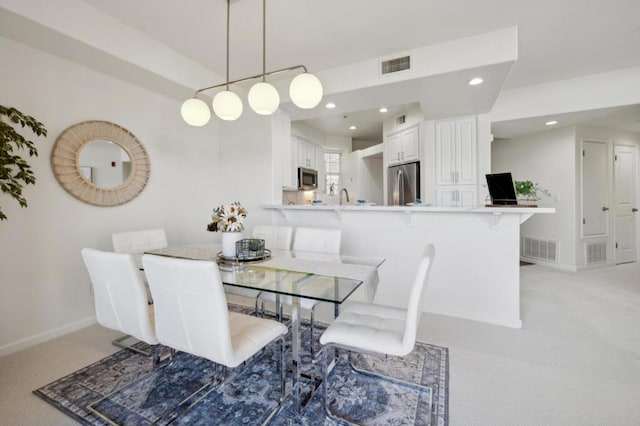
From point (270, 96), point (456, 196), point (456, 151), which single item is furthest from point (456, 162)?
point (270, 96)

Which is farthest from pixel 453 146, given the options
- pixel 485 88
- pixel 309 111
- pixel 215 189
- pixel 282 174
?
pixel 215 189

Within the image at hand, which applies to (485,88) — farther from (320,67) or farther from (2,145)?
(2,145)

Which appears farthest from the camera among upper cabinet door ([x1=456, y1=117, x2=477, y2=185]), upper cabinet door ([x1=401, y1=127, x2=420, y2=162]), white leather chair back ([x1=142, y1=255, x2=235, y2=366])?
upper cabinet door ([x1=401, y1=127, x2=420, y2=162])

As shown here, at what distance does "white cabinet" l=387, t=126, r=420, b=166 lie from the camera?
183 inches

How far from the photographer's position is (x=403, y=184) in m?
4.91

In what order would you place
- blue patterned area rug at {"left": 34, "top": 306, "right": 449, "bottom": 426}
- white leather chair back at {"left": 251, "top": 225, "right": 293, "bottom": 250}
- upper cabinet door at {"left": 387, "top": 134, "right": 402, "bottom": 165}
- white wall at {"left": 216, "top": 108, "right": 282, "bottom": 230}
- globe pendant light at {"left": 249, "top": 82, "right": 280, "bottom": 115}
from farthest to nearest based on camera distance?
upper cabinet door at {"left": 387, "top": 134, "right": 402, "bottom": 165} → white wall at {"left": 216, "top": 108, "right": 282, "bottom": 230} → white leather chair back at {"left": 251, "top": 225, "right": 293, "bottom": 250} → globe pendant light at {"left": 249, "top": 82, "right": 280, "bottom": 115} → blue patterned area rug at {"left": 34, "top": 306, "right": 449, "bottom": 426}

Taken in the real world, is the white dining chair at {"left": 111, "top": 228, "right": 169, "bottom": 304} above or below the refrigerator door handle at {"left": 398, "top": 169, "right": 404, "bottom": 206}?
below

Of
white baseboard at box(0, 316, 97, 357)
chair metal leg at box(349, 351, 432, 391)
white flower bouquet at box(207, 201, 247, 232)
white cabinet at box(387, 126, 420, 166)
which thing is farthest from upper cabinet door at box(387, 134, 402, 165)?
white baseboard at box(0, 316, 97, 357)

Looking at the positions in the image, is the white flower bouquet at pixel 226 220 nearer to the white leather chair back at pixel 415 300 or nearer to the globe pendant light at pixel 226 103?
the globe pendant light at pixel 226 103

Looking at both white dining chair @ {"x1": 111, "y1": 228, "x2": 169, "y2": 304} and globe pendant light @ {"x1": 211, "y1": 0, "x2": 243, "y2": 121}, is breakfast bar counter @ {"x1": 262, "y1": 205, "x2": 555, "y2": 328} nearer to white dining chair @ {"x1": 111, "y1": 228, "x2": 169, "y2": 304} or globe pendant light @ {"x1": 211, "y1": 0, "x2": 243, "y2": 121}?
globe pendant light @ {"x1": 211, "y1": 0, "x2": 243, "y2": 121}

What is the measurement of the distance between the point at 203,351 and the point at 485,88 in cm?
353

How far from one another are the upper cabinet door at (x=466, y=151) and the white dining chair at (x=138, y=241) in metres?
3.97

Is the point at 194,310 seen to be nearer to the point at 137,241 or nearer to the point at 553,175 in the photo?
the point at 137,241

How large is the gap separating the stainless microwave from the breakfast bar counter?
6.25 ft
